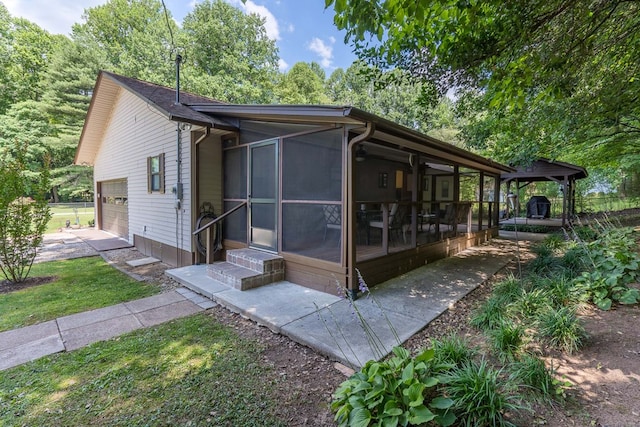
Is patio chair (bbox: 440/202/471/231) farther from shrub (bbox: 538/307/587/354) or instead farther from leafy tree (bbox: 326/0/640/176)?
shrub (bbox: 538/307/587/354)

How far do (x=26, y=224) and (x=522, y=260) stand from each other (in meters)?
10.3

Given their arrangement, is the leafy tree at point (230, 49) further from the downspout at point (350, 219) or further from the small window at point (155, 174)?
the downspout at point (350, 219)

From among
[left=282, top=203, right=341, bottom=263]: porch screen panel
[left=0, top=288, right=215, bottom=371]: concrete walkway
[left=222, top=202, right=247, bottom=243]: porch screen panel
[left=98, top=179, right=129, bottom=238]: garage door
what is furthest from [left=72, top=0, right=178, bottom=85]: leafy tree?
[left=0, top=288, right=215, bottom=371]: concrete walkway

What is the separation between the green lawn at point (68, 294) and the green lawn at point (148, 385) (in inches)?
60.6

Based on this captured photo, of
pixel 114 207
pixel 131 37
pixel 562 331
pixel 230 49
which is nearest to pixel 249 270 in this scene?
pixel 562 331

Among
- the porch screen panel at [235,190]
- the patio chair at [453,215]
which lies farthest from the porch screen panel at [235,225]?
the patio chair at [453,215]

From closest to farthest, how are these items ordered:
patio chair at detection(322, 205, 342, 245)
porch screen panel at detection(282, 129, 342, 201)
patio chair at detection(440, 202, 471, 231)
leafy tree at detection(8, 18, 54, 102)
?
porch screen panel at detection(282, 129, 342, 201) < patio chair at detection(322, 205, 342, 245) < patio chair at detection(440, 202, 471, 231) < leafy tree at detection(8, 18, 54, 102)

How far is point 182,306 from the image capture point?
4281 mm

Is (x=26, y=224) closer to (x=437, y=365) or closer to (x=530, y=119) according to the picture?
(x=437, y=365)

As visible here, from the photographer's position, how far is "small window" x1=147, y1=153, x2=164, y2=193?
7.01 meters

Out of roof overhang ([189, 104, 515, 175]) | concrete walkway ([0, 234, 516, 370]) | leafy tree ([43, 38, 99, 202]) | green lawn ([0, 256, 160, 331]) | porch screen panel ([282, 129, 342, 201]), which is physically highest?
leafy tree ([43, 38, 99, 202])

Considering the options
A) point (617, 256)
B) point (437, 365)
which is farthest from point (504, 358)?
point (617, 256)

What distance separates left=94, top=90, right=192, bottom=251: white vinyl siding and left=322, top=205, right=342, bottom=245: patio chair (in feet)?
10.0

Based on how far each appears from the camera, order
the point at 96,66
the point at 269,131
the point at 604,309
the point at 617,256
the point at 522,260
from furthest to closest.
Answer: the point at 96,66 → the point at 522,260 → the point at 269,131 → the point at 617,256 → the point at 604,309
